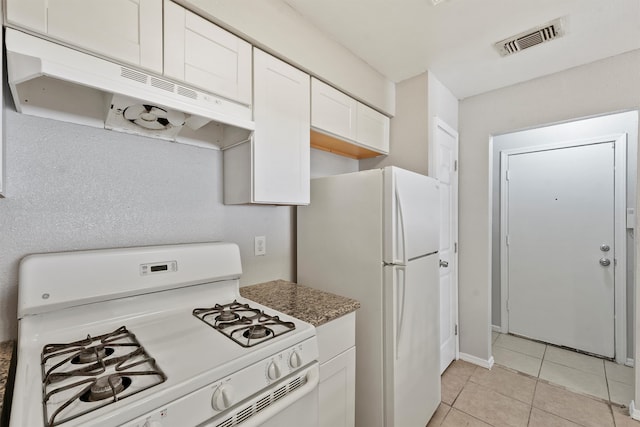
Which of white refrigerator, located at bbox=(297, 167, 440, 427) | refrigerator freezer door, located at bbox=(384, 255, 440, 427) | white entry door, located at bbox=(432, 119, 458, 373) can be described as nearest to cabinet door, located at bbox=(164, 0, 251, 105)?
white refrigerator, located at bbox=(297, 167, 440, 427)

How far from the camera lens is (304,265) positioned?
1.93 meters

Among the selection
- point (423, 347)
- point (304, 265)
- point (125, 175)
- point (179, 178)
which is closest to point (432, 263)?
point (423, 347)

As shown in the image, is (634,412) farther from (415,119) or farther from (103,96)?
(103,96)

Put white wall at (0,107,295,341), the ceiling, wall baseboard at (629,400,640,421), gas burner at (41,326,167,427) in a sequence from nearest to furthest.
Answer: gas burner at (41,326,167,427) < white wall at (0,107,295,341) < the ceiling < wall baseboard at (629,400,640,421)

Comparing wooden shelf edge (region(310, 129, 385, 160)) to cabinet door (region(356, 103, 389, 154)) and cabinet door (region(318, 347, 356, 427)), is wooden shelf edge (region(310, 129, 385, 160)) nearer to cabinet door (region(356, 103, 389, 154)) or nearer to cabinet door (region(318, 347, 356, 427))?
cabinet door (region(356, 103, 389, 154))

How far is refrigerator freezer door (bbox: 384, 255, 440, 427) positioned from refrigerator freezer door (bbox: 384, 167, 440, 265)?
0.08 metres

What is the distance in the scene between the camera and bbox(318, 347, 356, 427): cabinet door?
130cm

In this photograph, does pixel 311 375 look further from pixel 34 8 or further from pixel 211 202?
pixel 34 8

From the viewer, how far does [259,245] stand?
6.00ft

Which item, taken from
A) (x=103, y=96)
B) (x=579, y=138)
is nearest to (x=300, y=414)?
(x=103, y=96)

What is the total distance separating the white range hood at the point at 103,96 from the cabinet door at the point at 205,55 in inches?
2.2

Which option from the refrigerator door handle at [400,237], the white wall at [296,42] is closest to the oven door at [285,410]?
the refrigerator door handle at [400,237]

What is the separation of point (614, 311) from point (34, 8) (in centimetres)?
429

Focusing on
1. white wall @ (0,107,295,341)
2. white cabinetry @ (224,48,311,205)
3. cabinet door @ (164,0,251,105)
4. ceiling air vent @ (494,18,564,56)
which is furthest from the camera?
ceiling air vent @ (494,18,564,56)
